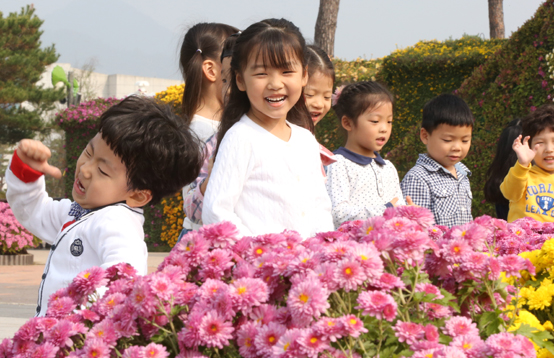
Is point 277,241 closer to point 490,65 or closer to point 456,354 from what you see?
point 456,354

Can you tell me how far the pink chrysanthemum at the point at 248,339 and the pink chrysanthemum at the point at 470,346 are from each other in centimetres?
43

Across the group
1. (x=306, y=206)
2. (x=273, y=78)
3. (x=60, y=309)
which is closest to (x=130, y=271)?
(x=60, y=309)

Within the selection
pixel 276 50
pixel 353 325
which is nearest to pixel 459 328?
pixel 353 325

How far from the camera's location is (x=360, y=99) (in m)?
3.68

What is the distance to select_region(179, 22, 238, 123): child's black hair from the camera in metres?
3.43

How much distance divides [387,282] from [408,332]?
121 mm

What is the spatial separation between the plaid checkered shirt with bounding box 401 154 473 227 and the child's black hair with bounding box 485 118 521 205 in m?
1.06

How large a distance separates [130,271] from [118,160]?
0.66 meters

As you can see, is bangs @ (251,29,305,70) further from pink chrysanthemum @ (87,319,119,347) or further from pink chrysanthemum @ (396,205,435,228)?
pink chrysanthemum @ (87,319,119,347)

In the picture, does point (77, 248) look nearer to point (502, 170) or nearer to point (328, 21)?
point (502, 170)

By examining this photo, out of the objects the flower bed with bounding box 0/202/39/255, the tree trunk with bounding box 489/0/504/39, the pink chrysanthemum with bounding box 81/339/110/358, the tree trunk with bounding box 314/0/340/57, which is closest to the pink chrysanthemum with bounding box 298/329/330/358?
the pink chrysanthemum with bounding box 81/339/110/358

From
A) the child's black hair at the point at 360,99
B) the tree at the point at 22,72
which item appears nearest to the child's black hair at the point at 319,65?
the child's black hair at the point at 360,99

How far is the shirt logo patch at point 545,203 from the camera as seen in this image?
168 inches

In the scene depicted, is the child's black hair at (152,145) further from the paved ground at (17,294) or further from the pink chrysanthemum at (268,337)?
the paved ground at (17,294)
